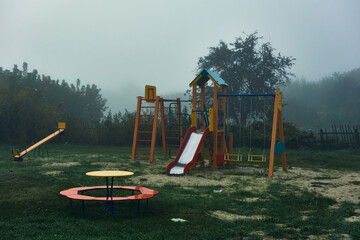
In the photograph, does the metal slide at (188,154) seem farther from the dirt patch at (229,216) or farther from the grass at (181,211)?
the dirt patch at (229,216)

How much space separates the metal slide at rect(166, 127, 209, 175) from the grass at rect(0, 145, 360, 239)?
28.4 inches

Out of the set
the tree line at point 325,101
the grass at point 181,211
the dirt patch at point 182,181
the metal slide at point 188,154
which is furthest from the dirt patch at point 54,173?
the tree line at point 325,101

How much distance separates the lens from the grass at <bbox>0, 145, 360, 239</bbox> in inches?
197

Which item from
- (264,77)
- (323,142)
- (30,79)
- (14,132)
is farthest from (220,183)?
(30,79)

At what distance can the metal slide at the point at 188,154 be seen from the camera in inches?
425

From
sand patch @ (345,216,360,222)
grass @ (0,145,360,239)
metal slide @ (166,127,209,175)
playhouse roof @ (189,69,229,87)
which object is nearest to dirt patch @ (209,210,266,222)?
grass @ (0,145,360,239)

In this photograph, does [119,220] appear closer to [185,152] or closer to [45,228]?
[45,228]

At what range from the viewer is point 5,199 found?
6.70 metres

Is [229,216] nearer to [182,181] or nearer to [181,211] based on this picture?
[181,211]

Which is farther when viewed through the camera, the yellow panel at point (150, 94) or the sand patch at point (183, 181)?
the yellow panel at point (150, 94)

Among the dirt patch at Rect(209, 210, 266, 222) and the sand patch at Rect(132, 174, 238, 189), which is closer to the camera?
the dirt patch at Rect(209, 210, 266, 222)

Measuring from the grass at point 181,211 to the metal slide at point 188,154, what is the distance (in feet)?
2.37

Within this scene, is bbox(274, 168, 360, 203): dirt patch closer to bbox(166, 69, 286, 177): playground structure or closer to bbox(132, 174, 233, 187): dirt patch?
bbox(166, 69, 286, 177): playground structure

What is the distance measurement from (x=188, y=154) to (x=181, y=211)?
529 cm
